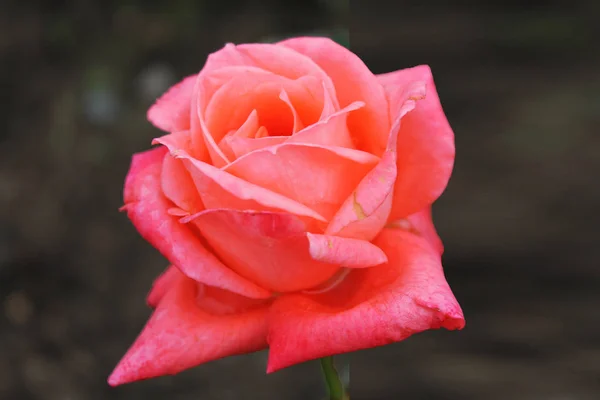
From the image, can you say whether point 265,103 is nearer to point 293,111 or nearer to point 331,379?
point 293,111

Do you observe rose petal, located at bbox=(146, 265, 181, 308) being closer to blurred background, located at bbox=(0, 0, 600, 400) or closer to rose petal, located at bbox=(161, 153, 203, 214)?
rose petal, located at bbox=(161, 153, 203, 214)

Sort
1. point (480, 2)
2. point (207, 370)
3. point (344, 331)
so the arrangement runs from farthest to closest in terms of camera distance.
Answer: point (207, 370)
point (480, 2)
point (344, 331)

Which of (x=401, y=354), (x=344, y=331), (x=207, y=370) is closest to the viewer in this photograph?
(x=344, y=331)

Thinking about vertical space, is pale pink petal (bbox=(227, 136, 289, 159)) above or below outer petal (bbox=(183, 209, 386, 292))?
above

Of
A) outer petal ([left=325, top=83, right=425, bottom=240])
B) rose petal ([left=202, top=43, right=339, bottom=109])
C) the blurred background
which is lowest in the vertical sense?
the blurred background

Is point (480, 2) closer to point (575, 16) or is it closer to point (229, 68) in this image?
point (575, 16)

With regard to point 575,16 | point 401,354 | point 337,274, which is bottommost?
point 401,354

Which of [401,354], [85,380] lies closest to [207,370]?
[85,380]

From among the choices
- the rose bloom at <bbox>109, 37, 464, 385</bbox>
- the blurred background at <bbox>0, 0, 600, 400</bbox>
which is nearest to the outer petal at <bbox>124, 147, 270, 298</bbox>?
the rose bloom at <bbox>109, 37, 464, 385</bbox>
